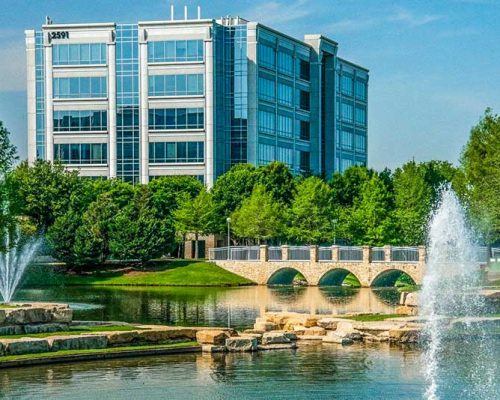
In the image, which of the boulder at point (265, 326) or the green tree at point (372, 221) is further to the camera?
the green tree at point (372, 221)

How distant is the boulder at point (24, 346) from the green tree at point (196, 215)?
238 ft

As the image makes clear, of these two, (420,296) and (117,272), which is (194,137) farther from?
(420,296)

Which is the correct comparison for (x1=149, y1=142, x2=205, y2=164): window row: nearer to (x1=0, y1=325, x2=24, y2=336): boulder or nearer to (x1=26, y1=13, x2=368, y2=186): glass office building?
(x1=26, y1=13, x2=368, y2=186): glass office building

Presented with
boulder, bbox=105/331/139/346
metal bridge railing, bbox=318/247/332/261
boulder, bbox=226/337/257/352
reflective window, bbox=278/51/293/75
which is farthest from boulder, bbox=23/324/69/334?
reflective window, bbox=278/51/293/75

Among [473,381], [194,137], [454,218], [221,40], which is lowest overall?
[473,381]

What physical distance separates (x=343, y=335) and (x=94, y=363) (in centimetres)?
1213

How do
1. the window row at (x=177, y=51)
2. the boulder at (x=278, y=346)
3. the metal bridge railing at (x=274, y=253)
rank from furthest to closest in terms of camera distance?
the window row at (x=177, y=51) < the metal bridge railing at (x=274, y=253) < the boulder at (x=278, y=346)

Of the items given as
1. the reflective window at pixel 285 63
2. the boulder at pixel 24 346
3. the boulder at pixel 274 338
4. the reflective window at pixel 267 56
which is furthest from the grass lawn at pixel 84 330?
the reflective window at pixel 285 63

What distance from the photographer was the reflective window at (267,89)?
438ft

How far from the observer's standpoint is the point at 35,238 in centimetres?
10150

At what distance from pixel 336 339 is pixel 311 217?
65746 mm

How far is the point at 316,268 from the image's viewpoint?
321ft

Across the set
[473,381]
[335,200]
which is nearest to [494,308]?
[473,381]

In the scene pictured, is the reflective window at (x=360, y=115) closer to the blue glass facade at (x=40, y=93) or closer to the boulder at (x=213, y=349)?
the blue glass facade at (x=40, y=93)
